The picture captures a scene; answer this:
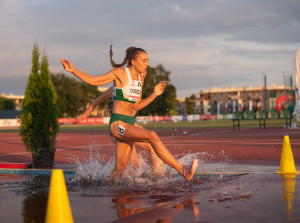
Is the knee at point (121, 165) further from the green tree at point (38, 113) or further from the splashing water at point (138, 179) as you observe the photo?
the green tree at point (38, 113)

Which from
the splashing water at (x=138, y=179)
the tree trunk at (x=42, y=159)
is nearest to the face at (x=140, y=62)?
the splashing water at (x=138, y=179)

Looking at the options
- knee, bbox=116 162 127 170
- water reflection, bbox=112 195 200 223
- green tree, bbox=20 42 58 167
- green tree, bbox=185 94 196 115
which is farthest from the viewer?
green tree, bbox=185 94 196 115

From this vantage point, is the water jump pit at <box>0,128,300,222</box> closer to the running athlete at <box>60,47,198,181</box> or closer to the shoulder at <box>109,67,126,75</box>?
the running athlete at <box>60,47,198,181</box>

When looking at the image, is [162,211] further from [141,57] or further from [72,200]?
[141,57]

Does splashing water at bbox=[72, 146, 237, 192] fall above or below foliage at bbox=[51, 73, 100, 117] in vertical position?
below

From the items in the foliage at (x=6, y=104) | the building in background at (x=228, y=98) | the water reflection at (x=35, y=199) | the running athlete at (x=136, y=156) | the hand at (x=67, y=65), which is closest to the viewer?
the water reflection at (x=35, y=199)

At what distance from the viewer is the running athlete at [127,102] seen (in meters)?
6.16

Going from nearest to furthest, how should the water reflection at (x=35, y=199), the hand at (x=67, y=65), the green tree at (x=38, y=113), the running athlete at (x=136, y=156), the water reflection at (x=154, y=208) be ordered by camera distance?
the water reflection at (x=154, y=208) → the water reflection at (x=35, y=199) → the hand at (x=67, y=65) → the running athlete at (x=136, y=156) → the green tree at (x=38, y=113)

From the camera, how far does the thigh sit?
6.15 meters

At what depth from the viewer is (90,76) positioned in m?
6.30


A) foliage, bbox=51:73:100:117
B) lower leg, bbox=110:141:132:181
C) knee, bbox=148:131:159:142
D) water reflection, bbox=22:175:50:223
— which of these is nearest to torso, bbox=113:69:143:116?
lower leg, bbox=110:141:132:181

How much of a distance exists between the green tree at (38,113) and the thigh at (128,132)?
387cm

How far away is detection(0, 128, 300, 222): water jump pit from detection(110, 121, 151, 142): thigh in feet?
2.49

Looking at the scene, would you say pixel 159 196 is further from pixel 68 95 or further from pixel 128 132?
pixel 68 95
